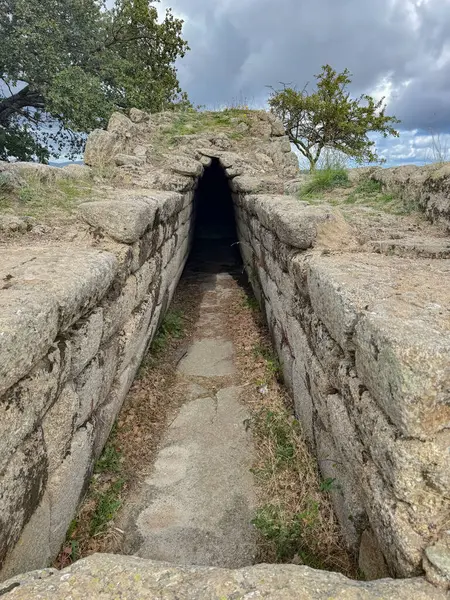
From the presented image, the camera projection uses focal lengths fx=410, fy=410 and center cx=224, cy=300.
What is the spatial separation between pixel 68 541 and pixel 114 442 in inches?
34.9

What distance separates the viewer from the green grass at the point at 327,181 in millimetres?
5020

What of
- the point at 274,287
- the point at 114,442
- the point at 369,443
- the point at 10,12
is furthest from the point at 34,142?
the point at 369,443

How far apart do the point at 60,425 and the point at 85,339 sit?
49cm

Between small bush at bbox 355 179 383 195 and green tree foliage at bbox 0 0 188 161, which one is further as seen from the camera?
green tree foliage at bbox 0 0 188 161

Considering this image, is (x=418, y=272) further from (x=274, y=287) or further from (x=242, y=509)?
(x=274, y=287)

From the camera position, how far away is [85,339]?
7.63 feet

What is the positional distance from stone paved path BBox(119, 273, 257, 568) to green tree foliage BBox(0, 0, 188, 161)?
26.6 feet

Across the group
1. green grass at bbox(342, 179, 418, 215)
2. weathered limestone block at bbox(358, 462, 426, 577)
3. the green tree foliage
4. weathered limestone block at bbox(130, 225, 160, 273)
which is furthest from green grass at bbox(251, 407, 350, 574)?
the green tree foliage

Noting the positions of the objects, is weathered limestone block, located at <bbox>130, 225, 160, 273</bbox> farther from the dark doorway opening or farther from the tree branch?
the tree branch

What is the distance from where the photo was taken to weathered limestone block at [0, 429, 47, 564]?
1.54 m

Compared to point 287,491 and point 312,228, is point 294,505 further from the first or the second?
point 312,228

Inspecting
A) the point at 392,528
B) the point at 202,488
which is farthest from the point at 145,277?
the point at 392,528

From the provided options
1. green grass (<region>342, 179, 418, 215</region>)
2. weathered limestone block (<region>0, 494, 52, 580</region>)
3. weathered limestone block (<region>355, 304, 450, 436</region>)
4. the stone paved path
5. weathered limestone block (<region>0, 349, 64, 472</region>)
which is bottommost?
the stone paved path

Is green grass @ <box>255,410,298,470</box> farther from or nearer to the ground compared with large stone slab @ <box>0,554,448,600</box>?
nearer to the ground
